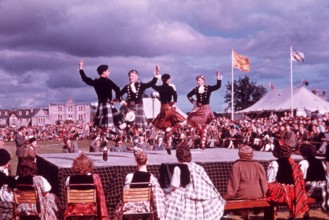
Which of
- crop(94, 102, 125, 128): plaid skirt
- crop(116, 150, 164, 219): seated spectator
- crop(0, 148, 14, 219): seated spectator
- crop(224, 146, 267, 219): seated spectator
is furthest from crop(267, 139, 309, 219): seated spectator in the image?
crop(94, 102, 125, 128): plaid skirt

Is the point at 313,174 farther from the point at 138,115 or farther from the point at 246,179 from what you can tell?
the point at 138,115

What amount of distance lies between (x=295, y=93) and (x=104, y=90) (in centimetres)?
2664

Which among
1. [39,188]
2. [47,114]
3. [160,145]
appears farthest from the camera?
[47,114]

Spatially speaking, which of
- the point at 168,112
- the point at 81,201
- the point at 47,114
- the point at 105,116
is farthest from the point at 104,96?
the point at 47,114

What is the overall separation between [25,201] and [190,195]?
2.34 meters

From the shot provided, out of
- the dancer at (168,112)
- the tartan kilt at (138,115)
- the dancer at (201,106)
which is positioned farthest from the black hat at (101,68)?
the dancer at (201,106)

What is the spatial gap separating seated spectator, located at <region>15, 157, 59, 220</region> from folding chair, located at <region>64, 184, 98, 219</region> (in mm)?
467

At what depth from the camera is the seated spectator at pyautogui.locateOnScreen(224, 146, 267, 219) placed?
7828mm

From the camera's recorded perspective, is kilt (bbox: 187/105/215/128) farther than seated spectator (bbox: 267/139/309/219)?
Yes

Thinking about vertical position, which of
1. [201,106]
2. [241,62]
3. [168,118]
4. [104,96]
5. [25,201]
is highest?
[241,62]

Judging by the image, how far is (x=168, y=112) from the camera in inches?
484

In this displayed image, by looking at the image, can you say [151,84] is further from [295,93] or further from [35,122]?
[35,122]

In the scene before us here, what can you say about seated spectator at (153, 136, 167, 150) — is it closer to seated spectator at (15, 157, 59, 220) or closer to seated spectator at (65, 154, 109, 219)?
seated spectator at (15, 157, 59, 220)

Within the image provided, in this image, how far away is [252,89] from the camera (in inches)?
3019
